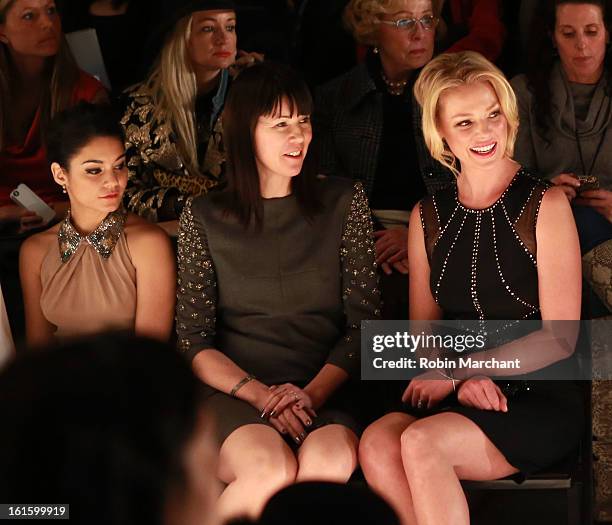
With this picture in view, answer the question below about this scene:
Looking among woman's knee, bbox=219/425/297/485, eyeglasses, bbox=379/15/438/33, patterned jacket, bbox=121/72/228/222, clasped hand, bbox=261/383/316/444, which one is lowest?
woman's knee, bbox=219/425/297/485

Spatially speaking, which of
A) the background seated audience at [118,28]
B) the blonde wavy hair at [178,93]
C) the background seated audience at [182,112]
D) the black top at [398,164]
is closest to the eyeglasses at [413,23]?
the black top at [398,164]

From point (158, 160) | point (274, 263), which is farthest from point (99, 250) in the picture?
point (158, 160)

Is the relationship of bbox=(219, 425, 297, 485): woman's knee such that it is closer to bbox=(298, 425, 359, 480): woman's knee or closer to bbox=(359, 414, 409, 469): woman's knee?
bbox=(298, 425, 359, 480): woman's knee

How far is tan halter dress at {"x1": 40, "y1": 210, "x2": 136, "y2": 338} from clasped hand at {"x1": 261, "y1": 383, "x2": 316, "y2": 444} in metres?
0.50

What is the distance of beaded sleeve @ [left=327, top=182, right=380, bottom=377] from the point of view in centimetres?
306

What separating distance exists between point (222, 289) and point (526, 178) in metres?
0.80

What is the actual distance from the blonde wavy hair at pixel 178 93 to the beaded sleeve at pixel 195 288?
59cm

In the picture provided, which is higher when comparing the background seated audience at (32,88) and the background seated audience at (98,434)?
the background seated audience at (32,88)

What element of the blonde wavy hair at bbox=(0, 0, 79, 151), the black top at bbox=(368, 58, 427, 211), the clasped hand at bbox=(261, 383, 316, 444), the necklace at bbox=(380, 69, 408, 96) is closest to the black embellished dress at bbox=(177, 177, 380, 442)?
the clasped hand at bbox=(261, 383, 316, 444)

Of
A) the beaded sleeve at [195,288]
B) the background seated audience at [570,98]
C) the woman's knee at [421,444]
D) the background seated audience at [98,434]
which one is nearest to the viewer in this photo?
the background seated audience at [98,434]

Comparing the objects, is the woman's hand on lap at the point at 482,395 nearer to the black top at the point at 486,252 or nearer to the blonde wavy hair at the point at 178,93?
the black top at the point at 486,252

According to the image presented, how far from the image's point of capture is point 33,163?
3836mm

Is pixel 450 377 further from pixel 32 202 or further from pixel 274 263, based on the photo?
pixel 32 202

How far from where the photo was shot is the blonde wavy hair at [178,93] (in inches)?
145
